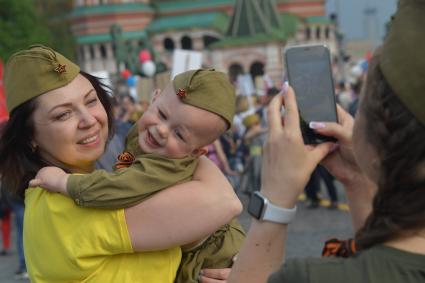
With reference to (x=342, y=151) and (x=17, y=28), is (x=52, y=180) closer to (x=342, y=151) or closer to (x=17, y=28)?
(x=342, y=151)

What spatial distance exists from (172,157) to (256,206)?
53cm

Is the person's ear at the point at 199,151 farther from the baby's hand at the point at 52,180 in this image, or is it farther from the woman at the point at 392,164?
the woman at the point at 392,164

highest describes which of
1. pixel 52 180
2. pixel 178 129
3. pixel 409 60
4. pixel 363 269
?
pixel 409 60

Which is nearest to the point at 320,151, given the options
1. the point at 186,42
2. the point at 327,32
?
the point at 186,42

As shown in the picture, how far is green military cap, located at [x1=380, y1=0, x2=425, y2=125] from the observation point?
1105mm

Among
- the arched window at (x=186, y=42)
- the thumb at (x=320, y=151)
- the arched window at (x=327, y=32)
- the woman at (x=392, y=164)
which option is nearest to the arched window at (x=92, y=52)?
the arched window at (x=186, y=42)

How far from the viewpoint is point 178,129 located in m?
1.83

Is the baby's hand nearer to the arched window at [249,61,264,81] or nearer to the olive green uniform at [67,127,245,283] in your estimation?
the olive green uniform at [67,127,245,283]

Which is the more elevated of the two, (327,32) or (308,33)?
(308,33)

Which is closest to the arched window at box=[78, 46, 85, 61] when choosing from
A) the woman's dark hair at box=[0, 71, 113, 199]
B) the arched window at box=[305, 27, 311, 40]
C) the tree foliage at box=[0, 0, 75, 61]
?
the tree foliage at box=[0, 0, 75, 61]

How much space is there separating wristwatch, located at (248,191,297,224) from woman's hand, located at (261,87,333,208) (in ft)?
0.03

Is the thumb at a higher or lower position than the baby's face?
higher

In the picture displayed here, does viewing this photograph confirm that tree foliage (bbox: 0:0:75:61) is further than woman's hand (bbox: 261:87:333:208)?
Yes

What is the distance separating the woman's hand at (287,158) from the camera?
1.30 m
